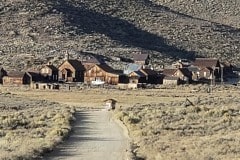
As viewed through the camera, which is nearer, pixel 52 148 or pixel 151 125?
pixel 52 148

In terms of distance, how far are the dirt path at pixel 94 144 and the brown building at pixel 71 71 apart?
2046 inches

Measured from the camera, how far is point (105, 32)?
5448 inches

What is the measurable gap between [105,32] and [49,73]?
4960 cm

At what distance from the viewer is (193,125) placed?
36062 millimetres

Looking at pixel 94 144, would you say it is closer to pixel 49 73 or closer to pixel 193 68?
pixel 49 73

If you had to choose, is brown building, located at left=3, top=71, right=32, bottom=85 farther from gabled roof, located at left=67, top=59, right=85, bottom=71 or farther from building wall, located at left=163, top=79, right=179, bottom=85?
building wall, located at left=163, top=79, right=179, bottom=85

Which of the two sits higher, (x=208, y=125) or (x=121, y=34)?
(x=121, y=34)

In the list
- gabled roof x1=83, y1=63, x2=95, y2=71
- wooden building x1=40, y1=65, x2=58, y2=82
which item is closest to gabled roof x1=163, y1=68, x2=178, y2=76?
gabled roof x1=83, y1=63, x2=95, y2=71

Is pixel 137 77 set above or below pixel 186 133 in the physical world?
above

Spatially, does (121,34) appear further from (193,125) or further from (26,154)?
→ (26,154)

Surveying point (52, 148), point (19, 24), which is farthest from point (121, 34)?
point (52, 148)

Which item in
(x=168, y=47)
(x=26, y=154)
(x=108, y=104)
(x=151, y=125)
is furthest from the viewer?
(x=168, y=47)

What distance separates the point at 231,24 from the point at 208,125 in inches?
5535

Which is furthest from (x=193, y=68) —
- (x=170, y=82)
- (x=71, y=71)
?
(x=71, y=71)
